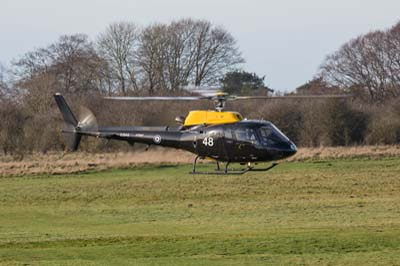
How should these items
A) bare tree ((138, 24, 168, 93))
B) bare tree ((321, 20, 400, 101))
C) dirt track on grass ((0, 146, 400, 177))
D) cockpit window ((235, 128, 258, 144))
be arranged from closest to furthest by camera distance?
cockpit window ((235, 128, 258, 144)), dirt track on grass ((0, 146, 400, 177)), bare tree ((138, 24, 168, 93)), bare tree ((321, 20, 400, 101))

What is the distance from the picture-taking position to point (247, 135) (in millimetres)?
28234

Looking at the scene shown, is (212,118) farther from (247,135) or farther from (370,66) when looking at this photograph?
(370,66)

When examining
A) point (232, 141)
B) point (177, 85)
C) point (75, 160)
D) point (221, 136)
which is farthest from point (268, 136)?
point (177, 85)

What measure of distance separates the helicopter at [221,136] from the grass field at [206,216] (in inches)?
88.5

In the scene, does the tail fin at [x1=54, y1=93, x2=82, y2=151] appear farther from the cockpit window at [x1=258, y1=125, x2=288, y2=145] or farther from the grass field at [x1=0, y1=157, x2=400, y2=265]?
the cockpit window at [x1=258, y1=125, x2=288, y2=145]

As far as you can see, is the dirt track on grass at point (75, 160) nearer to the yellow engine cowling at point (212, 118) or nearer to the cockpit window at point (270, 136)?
the yellow engine cowling at point (212, 118)

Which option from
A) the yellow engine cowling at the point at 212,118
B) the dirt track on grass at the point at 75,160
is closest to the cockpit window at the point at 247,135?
the yellow engine cowling at the point at 212,118

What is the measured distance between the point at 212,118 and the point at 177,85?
40.4 m

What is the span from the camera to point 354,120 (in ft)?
186

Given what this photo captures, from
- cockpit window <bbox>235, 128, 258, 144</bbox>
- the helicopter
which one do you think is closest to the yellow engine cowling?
the helicopter

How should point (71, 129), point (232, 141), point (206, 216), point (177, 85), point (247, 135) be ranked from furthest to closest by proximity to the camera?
1. point (177, 85)
2. point (206, 216)
3. point (71, 129)
4. point (232, 141)
5. point (247, 135)

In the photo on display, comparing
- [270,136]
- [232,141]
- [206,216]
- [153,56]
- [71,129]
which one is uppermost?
[153,56]

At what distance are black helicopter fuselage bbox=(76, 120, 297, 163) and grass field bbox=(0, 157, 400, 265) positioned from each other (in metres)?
2.27

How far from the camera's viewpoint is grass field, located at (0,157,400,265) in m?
26.4
